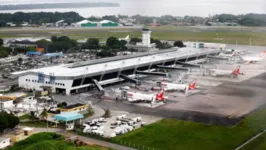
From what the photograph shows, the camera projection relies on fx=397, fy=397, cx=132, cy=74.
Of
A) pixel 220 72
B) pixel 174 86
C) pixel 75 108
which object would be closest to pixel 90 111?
pixel 75 108

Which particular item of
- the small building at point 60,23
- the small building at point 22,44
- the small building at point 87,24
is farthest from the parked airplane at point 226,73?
the small building at point 60,23

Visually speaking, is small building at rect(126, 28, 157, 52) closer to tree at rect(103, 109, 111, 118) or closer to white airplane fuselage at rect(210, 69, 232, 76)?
white airplane fuselage at rect(210, 69, 232, 76)

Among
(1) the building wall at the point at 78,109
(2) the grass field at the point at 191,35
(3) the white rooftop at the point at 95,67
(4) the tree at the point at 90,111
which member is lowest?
(4) the tree at the point at 90,111

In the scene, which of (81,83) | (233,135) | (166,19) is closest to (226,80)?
(81,83)

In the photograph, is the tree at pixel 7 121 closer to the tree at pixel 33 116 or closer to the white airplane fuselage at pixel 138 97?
the tree at pixel 33 116

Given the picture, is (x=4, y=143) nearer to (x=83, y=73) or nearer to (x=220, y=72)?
(x=83, y=73)

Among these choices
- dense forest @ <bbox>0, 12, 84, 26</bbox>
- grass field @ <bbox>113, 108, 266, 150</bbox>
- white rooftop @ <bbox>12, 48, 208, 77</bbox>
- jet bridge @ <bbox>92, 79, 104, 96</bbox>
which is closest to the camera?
grass field @ <bbox>113, 108, 266, 150</bbox>

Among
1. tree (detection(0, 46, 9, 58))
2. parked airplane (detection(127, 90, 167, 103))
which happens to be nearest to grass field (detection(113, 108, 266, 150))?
parked airplane (detection(127, 90, 167, 103))
